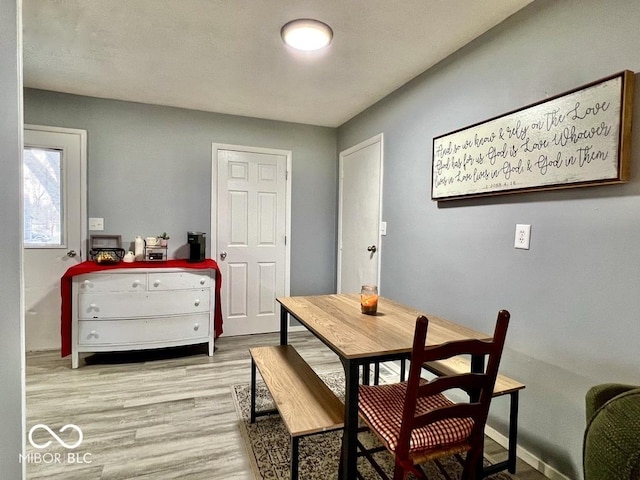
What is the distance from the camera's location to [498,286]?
193 cm

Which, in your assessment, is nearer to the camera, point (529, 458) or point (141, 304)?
point (529, 458)

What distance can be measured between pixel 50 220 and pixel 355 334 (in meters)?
3.08

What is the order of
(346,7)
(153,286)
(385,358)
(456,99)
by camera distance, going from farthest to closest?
(153,286), (456,99), (346,7), (385,358)

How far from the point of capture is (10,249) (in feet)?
3.32

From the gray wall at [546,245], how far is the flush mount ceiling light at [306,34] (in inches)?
34.0

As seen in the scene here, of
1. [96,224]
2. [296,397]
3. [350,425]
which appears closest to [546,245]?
[350,425]

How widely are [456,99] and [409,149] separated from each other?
1.78 feet

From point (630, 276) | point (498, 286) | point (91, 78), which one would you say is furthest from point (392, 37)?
point (91, 78)

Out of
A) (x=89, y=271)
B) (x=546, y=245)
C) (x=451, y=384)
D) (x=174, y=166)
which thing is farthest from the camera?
(x=174, y=166)

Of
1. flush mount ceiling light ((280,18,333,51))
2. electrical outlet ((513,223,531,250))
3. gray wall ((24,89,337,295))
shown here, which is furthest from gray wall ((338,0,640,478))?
gray wall ((24,89,337,295))

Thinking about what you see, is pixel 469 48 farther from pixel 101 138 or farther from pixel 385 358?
pixel 101 138

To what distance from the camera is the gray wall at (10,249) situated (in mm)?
934

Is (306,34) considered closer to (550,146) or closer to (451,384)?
(550,146)

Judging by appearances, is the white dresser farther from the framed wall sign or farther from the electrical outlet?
the electrical outlet
